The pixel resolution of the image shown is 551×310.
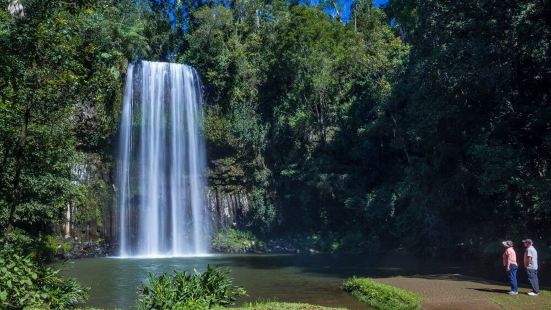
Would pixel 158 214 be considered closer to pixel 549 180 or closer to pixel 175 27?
pixel 175 27

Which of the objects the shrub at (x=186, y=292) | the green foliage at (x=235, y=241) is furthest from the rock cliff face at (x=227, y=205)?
the shrub at (x=186, y=292)

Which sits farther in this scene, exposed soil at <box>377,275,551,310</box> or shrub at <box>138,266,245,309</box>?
exposed soil at <box>377,275,551,310</box>

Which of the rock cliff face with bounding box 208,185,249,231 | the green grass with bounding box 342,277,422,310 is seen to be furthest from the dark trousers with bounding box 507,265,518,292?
the rock cliff face with bounding box 208,185,249,231

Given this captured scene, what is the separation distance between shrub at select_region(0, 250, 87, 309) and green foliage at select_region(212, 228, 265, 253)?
83.6 ft

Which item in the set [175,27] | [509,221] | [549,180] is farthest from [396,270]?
[175,27]

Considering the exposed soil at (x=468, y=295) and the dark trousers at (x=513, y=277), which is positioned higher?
the dark trousers at (x=513, y=277)

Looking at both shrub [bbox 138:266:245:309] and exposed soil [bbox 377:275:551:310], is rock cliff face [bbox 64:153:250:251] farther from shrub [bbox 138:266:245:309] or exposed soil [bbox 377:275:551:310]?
exposed soil [bbox 377:275:551:310]

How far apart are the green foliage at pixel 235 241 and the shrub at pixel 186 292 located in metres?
24.2

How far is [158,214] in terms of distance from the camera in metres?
34.7

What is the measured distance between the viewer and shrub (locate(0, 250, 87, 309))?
7.81 meters

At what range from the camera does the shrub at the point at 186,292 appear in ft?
29.6

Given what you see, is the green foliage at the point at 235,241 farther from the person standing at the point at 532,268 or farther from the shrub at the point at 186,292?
the shrub at the point at 186,292

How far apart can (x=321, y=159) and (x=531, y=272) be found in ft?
78.3

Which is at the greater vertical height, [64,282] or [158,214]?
[158,214]
